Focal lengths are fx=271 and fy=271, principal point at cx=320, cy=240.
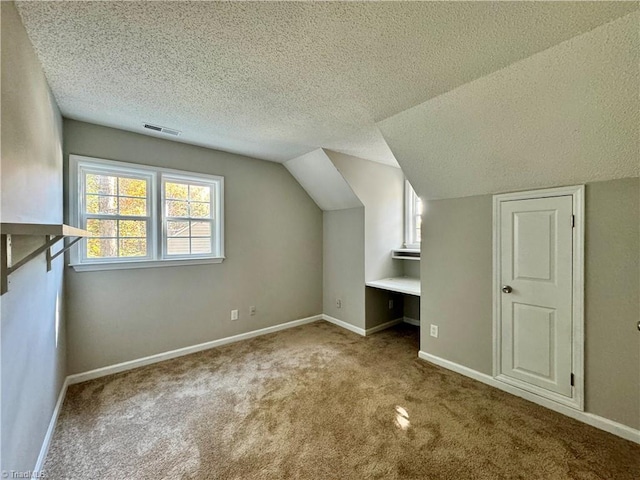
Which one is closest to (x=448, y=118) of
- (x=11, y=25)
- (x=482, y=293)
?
(x=482, y=293)

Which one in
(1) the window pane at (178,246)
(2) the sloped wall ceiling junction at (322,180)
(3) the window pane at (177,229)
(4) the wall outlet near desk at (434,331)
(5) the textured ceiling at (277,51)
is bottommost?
(4) the wall outlet near desk at (434,331)

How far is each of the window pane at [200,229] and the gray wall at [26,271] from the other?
4.34 ft

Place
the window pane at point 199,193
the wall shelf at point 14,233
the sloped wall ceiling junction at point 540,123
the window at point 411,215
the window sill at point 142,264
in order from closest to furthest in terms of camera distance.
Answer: the wall shelf at point 14,233 → the sloped wall ceiling junction at point 540,123 → the window sill at point 142,264 → the window pane at point 199,193 → the window at point 411,215

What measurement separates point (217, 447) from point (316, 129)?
274 centimetres

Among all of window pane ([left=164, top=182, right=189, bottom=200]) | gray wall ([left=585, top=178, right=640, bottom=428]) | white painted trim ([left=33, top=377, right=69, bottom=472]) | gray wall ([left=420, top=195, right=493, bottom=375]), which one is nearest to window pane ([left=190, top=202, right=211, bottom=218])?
window pane ([left=164, top=182, right=189, bottom=200])

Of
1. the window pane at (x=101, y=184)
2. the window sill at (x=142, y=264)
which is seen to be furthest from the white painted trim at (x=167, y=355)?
the window pane at (x=101, y=184)

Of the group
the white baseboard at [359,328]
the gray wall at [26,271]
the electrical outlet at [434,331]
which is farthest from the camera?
the white baseboard at [359,328]

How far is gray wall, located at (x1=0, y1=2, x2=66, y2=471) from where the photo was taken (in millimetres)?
1154

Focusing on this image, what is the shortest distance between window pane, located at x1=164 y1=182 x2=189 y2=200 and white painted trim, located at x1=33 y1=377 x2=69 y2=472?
6.47 ft

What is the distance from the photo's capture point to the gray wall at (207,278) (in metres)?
2.61

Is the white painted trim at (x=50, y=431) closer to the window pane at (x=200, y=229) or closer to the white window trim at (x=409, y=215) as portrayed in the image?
the window pane at (x=200, y=229)

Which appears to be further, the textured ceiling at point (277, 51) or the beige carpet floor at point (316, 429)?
the beige carpet floor at point (316, 429)

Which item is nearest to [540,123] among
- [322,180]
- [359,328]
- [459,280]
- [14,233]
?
[459,280]

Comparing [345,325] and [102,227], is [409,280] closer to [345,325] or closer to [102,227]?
[345,325]
